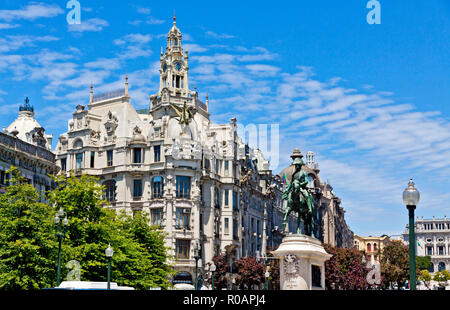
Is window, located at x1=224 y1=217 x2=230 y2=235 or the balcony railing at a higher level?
the balcony railing

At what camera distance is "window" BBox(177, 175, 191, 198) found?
312 feet

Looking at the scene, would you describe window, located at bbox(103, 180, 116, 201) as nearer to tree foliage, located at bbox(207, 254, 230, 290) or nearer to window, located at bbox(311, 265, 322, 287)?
tree foliage, located at bbox(207, 254, 230, 290)

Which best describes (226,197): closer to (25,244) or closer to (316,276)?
(25,244)

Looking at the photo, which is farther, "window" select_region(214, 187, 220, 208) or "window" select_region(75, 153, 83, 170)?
"window" select_region(75, 153, 83, 170)

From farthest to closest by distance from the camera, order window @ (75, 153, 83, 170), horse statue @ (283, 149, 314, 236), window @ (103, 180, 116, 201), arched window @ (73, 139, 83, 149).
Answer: arched window @ (73, 139, 83, 149), window @ (75, 153, 83, 170), window @ (103, 180, 116, 201), horse statue @ (283, 149, 314, 236)

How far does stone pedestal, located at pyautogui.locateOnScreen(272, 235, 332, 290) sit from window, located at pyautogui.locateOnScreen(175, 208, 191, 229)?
181 feet

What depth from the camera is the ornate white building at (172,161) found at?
311 ft

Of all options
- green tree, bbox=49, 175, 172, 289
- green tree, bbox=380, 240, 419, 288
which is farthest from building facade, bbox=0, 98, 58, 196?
green tree, bbox=380, 240, 419, 288

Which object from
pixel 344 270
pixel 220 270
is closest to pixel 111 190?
pixel 220 270

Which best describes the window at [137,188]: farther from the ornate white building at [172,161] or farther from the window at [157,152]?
the window at [157,152]

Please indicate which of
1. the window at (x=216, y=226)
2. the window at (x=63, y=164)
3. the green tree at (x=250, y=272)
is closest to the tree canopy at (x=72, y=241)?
the green tree at (x=250, y=272)

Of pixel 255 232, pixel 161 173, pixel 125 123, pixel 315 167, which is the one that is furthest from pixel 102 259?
pixel 315 167

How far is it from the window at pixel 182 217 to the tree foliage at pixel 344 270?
2116cm

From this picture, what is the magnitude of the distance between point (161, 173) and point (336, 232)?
4045 inches
